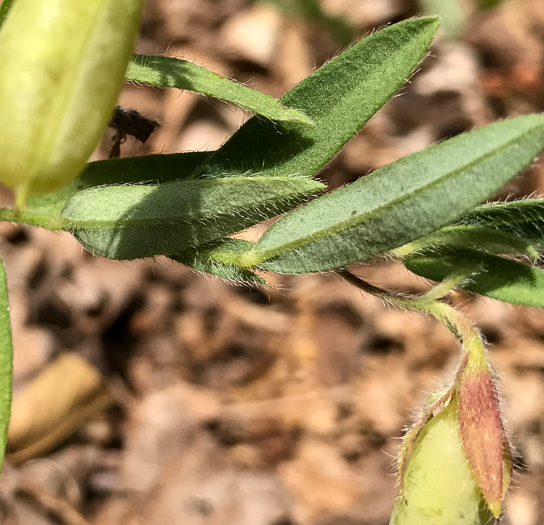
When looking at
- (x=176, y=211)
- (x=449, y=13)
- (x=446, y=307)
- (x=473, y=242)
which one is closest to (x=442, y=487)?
(x=446, y=307)

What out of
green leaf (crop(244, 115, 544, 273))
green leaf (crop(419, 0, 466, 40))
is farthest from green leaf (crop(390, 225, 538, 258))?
green leaf (crop(419, 0, 466, 40))

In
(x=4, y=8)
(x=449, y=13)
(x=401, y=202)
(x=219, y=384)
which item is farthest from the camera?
(x=449, y=13)

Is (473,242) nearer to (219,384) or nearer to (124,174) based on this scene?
(124,174)

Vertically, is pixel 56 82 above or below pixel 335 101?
below

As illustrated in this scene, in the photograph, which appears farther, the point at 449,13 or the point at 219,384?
Answer: the point at 449,13

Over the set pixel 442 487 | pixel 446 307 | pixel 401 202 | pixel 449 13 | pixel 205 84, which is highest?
pixel 449 13

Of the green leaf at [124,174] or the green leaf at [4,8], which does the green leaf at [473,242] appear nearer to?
the green leaf at [124,174]

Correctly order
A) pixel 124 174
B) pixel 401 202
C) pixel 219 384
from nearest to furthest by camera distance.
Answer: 1. pixel 401 202
2. pixel 124 174
3. pixel 219 384
